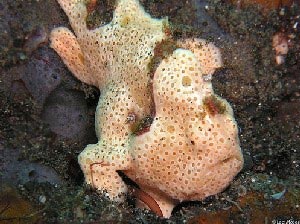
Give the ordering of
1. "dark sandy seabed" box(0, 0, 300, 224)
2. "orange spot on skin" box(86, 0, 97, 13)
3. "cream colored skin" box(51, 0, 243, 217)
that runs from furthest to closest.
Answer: "orange spot on skin" box(86, 0, 97, 13)
"dark sandy seabed" box(0, 0, 300, 224)
"cream colored skin" box(51, 0, 243, 217)

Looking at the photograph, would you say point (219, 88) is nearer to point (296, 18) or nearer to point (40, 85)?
point (296, 18)

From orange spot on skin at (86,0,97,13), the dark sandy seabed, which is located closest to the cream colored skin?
orange spot on skin at (86,0,97,13)

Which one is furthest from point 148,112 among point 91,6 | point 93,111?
point 91,6

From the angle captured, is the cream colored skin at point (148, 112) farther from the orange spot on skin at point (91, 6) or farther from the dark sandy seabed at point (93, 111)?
the dark sandy seabed at point (93, 111)

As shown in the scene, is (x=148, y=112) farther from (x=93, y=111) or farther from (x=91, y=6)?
(x=91, y=6)

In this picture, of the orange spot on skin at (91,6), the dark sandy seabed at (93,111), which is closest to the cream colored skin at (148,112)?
the orange spot on skin at (91,6)

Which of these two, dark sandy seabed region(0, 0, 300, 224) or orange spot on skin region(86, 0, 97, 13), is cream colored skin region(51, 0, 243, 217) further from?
dark sandy seabed region(0, 0, 300, 224)

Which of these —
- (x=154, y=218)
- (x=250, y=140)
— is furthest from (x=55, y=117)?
(x=250, y=140)
